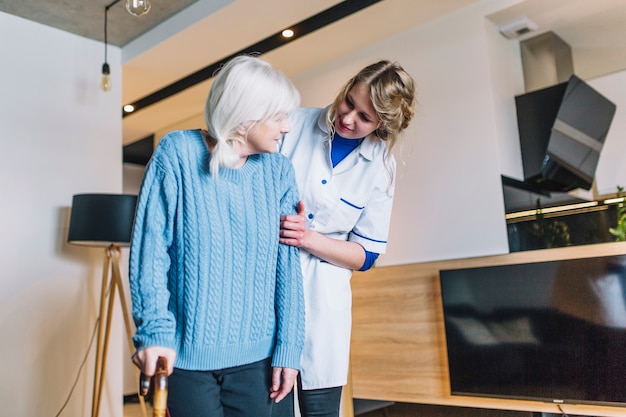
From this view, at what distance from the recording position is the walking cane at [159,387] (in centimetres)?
89

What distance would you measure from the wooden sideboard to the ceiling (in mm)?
1288

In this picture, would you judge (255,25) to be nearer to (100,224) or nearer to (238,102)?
(100,224)

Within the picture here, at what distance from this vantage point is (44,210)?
3.01 metres

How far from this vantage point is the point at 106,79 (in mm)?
3152

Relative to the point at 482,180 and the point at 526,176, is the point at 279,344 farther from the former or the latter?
the point at 526,176

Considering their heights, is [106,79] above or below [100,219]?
above

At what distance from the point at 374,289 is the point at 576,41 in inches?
75.2

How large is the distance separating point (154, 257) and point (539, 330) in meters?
2.01

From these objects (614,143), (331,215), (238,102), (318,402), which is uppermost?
(614,143)

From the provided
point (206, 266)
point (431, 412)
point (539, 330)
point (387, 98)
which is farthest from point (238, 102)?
point (431, 412)

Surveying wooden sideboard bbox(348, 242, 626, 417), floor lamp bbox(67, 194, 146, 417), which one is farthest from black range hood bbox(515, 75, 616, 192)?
floor lamp bbox(67, 194, 146, 417)

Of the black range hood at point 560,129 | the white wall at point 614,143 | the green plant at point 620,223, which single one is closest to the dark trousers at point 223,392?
the green plant at point 620,223

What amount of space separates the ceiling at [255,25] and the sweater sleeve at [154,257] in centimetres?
202

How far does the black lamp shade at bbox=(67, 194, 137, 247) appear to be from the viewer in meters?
2.79
